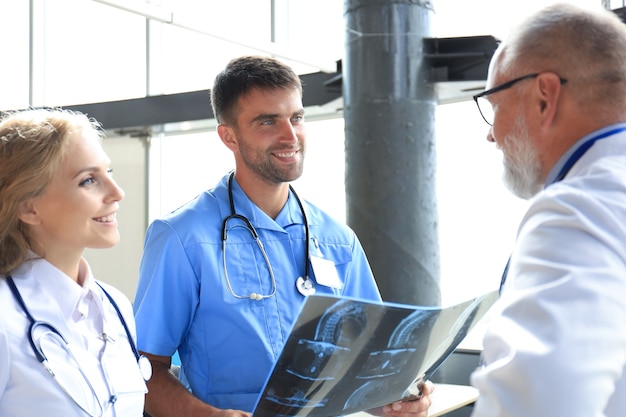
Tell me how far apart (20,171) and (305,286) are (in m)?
0.76

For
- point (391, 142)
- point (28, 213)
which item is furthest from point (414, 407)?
point (391, 142)

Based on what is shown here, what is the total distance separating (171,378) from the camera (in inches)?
73.3

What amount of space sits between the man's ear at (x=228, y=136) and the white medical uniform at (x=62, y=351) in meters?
0.56

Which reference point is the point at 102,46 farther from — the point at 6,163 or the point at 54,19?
the point at 6,163

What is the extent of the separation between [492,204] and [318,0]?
216 centimetres

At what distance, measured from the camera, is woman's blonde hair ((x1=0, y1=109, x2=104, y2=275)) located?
155 cm

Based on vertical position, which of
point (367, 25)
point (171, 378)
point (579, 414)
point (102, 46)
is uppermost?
point (102, 46)

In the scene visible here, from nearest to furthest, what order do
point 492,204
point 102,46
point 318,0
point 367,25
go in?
point 367,25 → point 492,204 → point 318,0 → point 102,46

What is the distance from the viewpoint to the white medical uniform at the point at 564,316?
0.84 meters

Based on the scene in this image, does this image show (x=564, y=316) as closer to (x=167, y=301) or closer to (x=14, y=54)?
(x=167, y=301)

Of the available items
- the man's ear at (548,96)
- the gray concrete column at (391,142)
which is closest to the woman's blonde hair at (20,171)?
the man's ear at (548,96)

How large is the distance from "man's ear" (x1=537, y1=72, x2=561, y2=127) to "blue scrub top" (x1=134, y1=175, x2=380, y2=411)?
0.89 meters

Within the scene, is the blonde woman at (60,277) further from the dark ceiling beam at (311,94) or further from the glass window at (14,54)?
the glass window at (14,54)

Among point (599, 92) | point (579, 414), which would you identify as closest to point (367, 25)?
point (599, 92)
